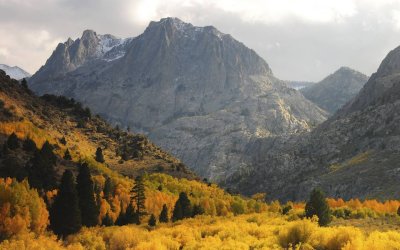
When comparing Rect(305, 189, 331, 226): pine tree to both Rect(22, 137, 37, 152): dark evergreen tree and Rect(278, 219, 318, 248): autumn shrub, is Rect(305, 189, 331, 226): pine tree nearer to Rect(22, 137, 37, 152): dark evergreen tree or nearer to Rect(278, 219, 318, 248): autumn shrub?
Rect(278, 219, 318, 248): autumn shrub

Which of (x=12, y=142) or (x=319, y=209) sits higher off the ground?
(x=12, y=142)

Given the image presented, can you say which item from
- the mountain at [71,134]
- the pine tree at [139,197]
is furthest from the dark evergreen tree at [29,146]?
the pine tree at [139,197]

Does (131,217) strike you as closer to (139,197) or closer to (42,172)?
(139,197)

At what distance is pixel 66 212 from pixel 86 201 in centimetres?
730

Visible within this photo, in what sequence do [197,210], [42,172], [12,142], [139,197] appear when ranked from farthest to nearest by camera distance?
[12,142]
[197,210]
[139,197]
[42,172]

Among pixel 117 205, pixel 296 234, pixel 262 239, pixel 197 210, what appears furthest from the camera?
pixel 197 210

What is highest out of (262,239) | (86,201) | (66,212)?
(86,201)

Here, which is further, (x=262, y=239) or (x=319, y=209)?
(x=319, y=209)

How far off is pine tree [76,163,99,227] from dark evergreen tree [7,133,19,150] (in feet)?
84.9

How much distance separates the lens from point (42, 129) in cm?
11712

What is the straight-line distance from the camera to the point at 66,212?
196 ft

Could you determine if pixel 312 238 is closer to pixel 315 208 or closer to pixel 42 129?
pixel 315 208

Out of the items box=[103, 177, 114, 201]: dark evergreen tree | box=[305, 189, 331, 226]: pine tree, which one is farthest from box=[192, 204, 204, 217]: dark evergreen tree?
box=[305, 189, 331, 226]: pine tree

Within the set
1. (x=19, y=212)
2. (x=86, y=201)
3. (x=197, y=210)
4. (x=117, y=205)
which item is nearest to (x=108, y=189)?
(x=117, y=205)
